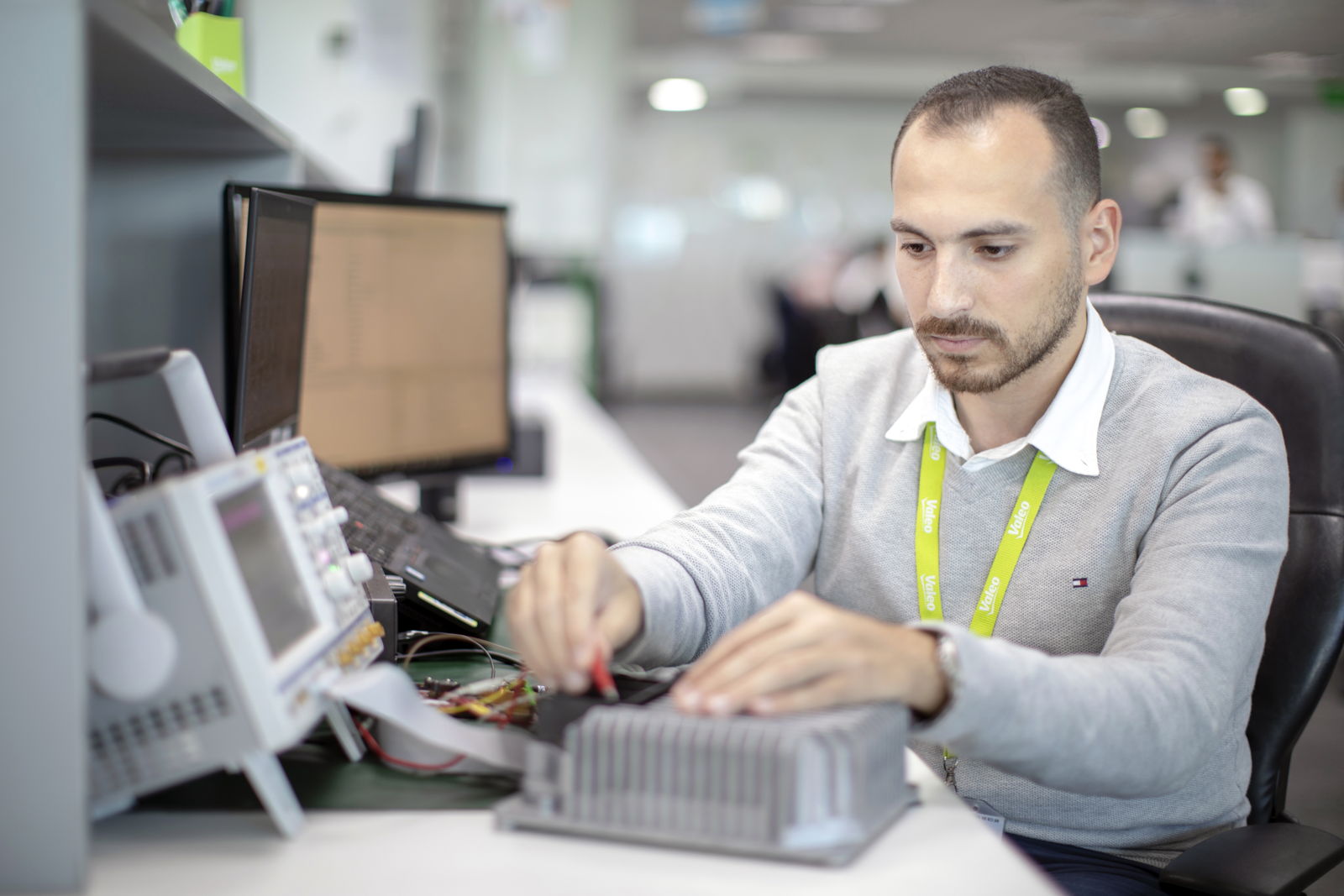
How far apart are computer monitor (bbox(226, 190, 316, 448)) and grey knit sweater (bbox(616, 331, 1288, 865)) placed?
0.40 metres

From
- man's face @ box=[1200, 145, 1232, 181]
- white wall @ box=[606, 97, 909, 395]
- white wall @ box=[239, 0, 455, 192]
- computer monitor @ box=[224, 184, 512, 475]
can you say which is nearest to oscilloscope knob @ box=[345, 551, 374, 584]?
computer monitor @ box=[224, 184, 512, 475]

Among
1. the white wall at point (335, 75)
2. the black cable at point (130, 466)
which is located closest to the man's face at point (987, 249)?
the black cable at point (130, 466)

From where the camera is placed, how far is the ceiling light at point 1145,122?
1212 centimetres

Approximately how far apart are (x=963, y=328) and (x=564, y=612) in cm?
51

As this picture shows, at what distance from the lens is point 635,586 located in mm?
987

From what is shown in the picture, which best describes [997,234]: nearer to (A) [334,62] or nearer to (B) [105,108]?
(B) [105,108]

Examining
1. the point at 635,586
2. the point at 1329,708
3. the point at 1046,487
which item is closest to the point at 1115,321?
the point at 1046,487

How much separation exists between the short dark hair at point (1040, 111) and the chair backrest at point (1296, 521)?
24cm

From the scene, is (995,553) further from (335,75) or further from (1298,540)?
(335,75)

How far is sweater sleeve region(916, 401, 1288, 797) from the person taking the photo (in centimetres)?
80

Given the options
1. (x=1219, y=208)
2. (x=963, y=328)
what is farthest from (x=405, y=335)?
(x=1219, y=208)

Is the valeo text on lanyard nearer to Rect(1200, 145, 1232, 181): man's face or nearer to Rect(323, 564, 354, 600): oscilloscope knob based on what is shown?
Rect(323, 564, 354, 600): oscilloscope knob

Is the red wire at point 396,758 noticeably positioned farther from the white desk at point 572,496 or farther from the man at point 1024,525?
the white desk at point 572,496

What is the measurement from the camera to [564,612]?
844mm
